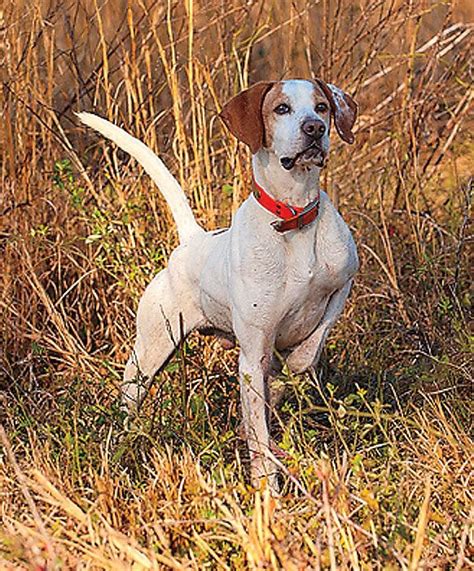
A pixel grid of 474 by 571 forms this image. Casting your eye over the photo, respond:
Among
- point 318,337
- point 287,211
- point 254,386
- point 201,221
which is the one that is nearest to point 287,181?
point 287,211

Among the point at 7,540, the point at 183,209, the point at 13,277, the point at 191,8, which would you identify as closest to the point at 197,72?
the point at 191,8

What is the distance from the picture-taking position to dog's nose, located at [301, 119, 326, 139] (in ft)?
10.8

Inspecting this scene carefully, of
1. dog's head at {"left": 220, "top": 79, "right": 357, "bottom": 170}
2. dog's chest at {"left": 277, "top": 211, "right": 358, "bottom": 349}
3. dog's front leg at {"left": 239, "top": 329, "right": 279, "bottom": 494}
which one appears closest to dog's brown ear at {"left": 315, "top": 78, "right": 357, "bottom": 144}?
dog's head at {"left": 220, "top": 79, "right": 357, "bottom": 170}

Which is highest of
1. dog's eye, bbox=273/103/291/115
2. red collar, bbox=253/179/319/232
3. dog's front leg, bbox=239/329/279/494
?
dog's eye, bbox=273/103/291/115

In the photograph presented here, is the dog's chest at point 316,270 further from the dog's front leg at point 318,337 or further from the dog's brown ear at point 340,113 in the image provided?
the dog's brown ear at point 340,113

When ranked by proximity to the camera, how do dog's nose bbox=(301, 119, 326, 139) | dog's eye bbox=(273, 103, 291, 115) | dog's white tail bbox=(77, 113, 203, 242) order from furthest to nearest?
dog's white tail bbox=(77, 113, 203, 242) < dog's eye bbox=(273, 103, 291, 115) < dog's nose bbox=(301, 119, 326, 139)

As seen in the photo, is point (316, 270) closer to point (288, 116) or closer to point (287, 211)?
point (287, 211)

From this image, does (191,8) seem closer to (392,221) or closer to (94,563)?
(392,221)

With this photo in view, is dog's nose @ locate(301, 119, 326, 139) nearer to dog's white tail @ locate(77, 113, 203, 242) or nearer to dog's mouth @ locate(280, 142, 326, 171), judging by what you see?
dog's mouth @ locate(280, 142, 326, 171)

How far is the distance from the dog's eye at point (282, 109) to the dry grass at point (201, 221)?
830 millimetres

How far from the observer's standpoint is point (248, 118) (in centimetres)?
345

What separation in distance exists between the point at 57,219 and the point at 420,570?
10.2 ft

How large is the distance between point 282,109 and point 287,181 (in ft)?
0.77

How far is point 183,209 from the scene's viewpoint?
4.12m
